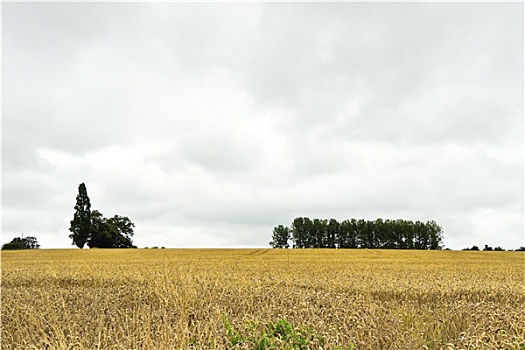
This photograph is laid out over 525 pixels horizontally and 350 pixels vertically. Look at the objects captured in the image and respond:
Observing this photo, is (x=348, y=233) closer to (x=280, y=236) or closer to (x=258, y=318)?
(x=280, y=236)

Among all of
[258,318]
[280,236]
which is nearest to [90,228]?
[280,236]

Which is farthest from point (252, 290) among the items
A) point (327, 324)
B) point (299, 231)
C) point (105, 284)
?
point (299, 231)

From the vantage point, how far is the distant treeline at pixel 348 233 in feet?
312

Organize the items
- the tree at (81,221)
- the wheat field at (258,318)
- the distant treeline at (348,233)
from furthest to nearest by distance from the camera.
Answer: the distant treeline at (348,233) → the tree at (81,221) → the wheat field at (258,318)

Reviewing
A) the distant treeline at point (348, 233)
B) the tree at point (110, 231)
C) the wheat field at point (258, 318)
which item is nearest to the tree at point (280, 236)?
the distant treeline at point (348, 233)

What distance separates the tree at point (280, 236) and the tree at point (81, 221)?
38274 millimetres

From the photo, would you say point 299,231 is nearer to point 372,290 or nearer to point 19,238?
point 19,238

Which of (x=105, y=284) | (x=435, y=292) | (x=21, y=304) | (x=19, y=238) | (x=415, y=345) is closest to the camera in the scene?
(x=415, y=345)

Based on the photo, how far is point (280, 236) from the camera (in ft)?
321

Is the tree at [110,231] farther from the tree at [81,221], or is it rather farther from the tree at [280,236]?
the tree at [280,236]

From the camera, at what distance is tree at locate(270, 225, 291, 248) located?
96562 millimetres

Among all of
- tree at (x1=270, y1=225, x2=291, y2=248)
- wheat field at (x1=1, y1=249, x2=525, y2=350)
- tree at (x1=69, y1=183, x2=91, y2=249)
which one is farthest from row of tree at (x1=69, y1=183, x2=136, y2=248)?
wheat field at (x1=1, y1=249, x2=525, y2=350)

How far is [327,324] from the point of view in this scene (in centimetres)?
856

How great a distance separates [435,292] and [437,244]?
8568cm
